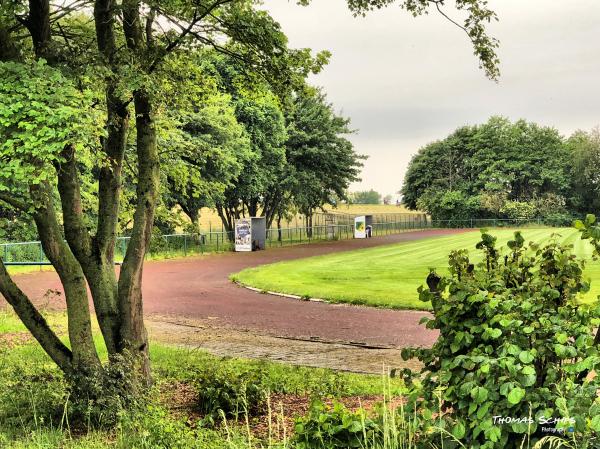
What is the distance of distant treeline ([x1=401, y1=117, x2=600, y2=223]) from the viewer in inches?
2771

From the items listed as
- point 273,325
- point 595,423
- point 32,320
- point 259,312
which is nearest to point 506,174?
point 259,312

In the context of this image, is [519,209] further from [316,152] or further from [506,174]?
[316,152]

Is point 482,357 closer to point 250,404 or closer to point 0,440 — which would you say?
point 250,404

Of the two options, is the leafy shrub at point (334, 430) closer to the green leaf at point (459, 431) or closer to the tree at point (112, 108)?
the green leaf at point (459, 431)

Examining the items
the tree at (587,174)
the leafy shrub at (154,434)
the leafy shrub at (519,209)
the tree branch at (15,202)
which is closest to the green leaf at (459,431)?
the leafy shrub at (154,434)

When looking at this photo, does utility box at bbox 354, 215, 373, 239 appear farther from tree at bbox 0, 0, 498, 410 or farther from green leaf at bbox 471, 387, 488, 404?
green leaf at bbox 471, 387, 488, 404

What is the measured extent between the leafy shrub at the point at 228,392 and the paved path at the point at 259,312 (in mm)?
2561

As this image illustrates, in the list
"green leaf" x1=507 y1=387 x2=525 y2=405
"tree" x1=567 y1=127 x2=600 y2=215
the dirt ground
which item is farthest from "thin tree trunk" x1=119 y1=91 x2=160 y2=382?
"tree" x1=567 y1=127 x2=600 y2=215

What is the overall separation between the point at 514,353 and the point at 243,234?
3525cm

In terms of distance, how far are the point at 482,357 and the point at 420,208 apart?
76854mm

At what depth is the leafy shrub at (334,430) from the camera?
11.7 feet

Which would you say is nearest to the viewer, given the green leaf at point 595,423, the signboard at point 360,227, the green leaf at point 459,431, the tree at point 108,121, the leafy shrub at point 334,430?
the green leaf at point 595,423

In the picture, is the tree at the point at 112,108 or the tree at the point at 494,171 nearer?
the tree at the point at 112,108

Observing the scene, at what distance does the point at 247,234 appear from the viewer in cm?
3766
